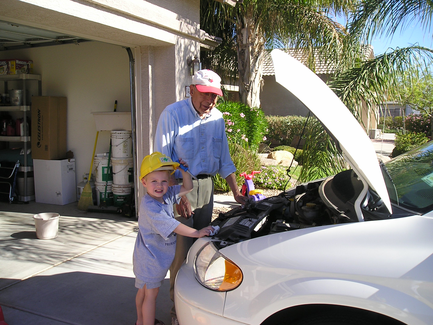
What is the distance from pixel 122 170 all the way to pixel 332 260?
509 centimetres

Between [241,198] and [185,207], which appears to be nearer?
[185,207]

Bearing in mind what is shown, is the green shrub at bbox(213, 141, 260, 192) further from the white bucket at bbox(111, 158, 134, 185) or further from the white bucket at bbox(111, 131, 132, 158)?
the white bucket at bbox(111, 131, 132, 158)

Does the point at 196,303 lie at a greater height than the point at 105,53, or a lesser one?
lesser

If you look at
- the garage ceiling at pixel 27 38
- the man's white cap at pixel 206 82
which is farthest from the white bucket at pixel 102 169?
the man's white cap at pixel 206 82

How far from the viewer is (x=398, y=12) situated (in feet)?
20.6

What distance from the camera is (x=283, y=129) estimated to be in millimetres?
18297

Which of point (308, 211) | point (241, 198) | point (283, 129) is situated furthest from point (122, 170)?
point (283, 129)

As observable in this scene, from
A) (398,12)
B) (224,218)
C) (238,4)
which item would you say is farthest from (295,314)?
(238,4)

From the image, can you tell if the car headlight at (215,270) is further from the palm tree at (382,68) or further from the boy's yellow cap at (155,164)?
the palm tree at (382,68)

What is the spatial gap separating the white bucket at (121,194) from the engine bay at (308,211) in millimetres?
3893

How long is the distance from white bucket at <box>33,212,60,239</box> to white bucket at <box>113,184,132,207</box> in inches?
58.2

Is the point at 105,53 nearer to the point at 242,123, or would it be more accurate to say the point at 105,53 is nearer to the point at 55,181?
the point at 55,181

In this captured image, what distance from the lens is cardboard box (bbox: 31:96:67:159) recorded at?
6.76 m

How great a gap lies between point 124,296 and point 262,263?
2.09 m
